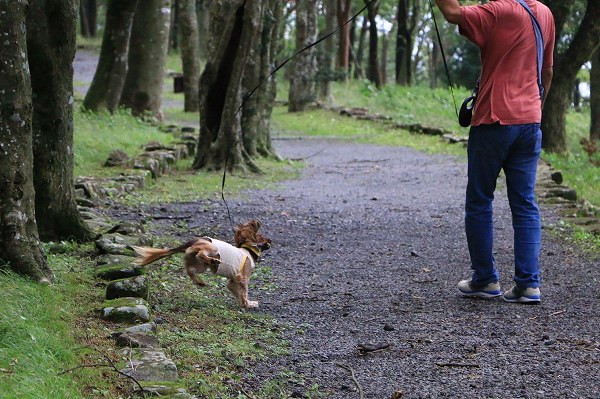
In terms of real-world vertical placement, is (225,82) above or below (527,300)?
above

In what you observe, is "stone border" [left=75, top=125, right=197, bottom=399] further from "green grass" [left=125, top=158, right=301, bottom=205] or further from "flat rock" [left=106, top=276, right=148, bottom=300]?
"green grass" [left=125, top=158, right=301, bottom=205]

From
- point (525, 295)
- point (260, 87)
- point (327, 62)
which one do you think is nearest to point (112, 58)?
point (260, 87)

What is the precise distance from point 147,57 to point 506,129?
1344cm

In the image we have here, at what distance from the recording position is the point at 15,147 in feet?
18.8

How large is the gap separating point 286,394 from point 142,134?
1261 cm

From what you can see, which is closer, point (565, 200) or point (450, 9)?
point (450, 9)

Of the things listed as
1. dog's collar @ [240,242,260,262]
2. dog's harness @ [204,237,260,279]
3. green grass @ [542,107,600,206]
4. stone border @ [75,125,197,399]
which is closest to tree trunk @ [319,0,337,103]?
green grass @ [542,107,600,206]

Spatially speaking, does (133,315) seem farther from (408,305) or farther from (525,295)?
(525,295)

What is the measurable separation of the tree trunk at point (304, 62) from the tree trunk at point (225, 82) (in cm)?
1301

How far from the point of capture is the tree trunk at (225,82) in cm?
1357

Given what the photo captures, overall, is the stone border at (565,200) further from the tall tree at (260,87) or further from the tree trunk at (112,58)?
the tree trunk at (112,58)

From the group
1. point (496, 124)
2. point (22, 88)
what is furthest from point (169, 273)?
point (496, 124)

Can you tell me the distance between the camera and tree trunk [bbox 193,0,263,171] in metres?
13.6

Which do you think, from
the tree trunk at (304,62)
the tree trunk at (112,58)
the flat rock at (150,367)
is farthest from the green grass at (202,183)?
the tree trunk at (304,62)
